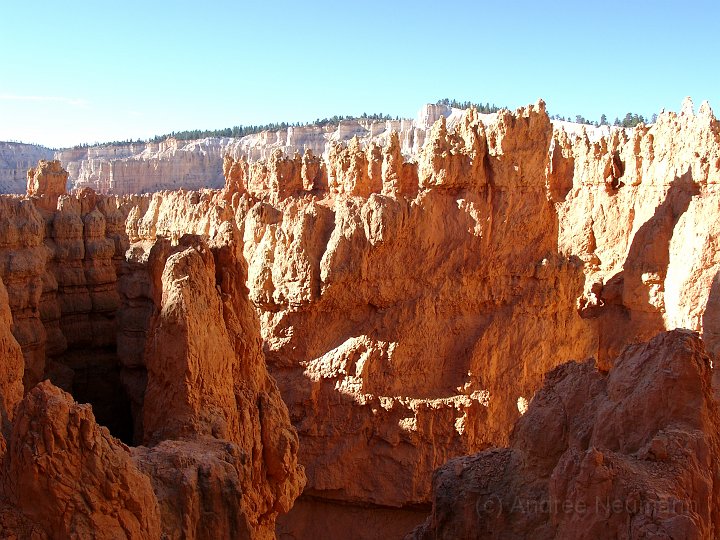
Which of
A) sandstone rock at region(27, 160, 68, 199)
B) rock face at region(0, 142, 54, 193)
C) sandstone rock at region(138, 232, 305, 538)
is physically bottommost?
sandstone rock at region(138, 232, 305, 538)

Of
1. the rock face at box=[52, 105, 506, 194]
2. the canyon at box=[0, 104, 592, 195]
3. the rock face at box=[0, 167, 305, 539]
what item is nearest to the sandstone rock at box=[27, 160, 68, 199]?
the rock face at box=[0, 167, 305, 539]

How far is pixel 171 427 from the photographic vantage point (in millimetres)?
6539

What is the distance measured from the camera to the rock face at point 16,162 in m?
84.6

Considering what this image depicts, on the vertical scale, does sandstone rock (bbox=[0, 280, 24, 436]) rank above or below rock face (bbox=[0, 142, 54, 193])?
below

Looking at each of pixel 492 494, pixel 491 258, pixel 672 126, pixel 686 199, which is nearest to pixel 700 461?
pixel 492 494

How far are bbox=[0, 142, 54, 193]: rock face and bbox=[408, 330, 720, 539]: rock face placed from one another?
83602mm

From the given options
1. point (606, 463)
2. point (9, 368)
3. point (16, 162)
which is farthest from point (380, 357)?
point (16, 162)

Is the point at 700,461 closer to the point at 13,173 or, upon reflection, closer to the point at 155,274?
the point at 155,274

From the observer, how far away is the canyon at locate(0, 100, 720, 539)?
4387 millimetres

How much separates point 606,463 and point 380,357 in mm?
7522

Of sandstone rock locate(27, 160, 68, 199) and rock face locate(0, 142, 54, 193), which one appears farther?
rock face locate(0, 142, 54, 193)

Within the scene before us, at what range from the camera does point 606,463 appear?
4.16m

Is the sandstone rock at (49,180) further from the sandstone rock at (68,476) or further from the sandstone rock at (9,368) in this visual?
the sandstone rock at (68,476)

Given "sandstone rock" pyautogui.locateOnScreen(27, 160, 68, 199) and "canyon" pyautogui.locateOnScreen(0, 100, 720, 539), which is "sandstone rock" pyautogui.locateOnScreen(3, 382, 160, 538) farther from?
"sandstone rock" pyautogui.locateOnScreen(27, 160, 68, 199)
